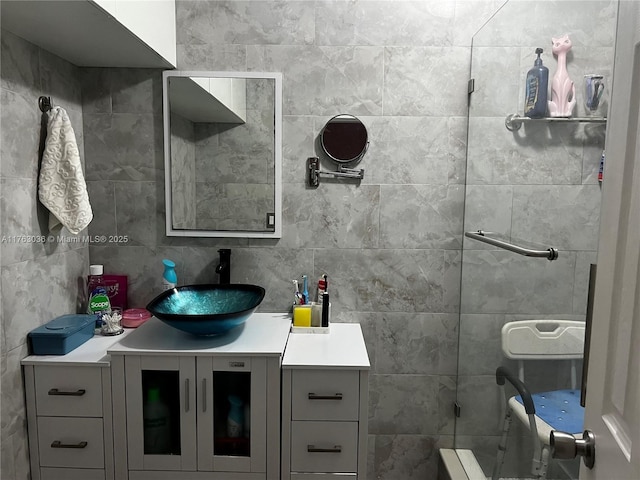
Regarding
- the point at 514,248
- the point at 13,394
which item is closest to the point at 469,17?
the point at 514,248

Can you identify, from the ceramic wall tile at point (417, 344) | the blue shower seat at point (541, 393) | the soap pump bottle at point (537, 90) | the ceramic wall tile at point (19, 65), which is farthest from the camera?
the ceramic wall tile at point (417, 344)

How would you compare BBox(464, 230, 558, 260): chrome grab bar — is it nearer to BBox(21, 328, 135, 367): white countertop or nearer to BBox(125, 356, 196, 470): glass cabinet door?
BBox(125, 356, 196, 470): glass cabinet door

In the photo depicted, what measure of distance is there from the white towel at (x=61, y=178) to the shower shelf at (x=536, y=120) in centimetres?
159

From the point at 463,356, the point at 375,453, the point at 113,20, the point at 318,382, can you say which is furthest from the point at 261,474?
the point at 113,20

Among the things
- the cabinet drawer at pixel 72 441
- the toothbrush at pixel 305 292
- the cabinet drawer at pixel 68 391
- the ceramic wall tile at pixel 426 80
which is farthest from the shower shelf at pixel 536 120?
the cabinet drawer at pixel 72 441

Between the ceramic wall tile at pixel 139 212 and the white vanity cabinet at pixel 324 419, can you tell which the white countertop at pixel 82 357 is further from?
A: the white vanity cabinet at pixel 324 419

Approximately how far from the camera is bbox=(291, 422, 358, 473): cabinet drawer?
1.61 m

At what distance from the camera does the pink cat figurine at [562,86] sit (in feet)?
3.97

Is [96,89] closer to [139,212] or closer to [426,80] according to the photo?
[139,212]

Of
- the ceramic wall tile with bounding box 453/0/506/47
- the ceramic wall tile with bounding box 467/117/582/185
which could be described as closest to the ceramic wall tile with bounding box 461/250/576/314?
the ceramic wall tile with bounding box 467/117/582/185

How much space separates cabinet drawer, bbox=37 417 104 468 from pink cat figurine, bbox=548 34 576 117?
1.81 metres

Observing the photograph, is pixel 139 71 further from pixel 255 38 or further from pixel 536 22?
pixel 536 22

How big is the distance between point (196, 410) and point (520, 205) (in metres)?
1.33

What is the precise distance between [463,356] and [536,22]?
1.34 m
